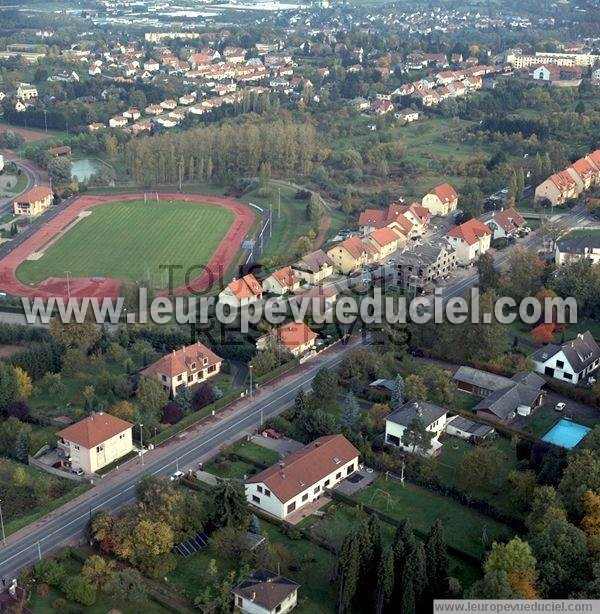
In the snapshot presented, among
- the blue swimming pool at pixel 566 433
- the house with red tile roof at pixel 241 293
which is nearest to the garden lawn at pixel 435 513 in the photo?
the blue swimming pool at pixel 566 433

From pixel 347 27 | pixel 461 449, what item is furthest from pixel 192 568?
pixel 347 27

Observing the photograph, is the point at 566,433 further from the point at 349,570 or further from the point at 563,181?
the point at 563,181

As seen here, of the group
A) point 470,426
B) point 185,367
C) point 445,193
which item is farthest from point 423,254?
point 185,367

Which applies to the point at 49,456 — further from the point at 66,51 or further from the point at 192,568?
the point at 66,51

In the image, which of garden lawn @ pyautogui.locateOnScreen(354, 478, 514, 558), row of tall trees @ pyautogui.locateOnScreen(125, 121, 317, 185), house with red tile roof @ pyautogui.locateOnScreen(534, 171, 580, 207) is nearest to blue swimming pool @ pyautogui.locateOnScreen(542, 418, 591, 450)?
garden lawn @ pyautogui.locateOnScreen(354, 478, 514, 558)

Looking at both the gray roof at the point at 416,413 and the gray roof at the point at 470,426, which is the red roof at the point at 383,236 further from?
the gray roof at the point at 416,413

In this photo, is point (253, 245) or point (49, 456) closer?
point (49, 456)

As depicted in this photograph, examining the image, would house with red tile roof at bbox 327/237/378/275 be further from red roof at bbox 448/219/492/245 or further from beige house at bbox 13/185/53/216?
beige house at bbox 13/185/53/216
